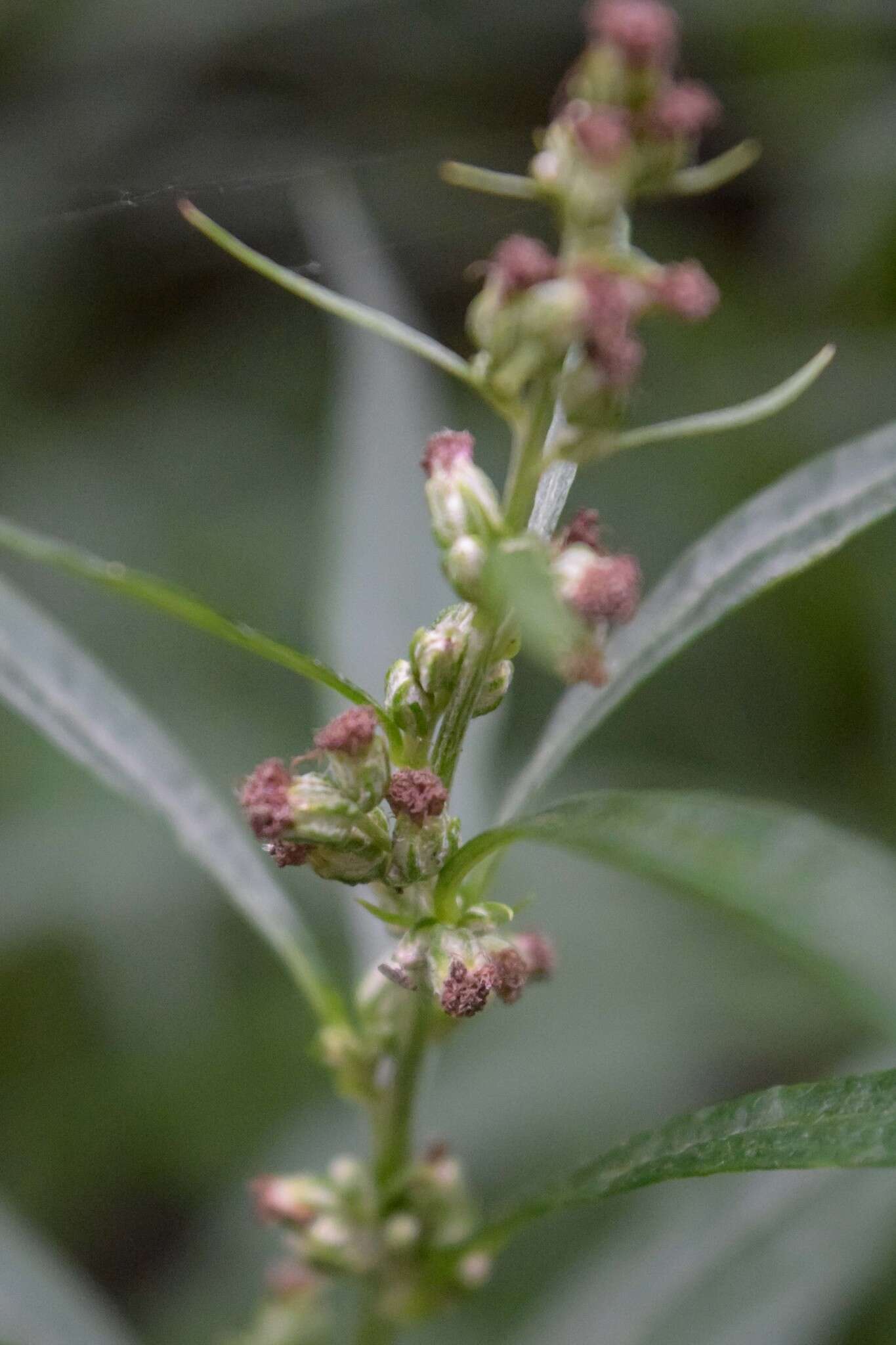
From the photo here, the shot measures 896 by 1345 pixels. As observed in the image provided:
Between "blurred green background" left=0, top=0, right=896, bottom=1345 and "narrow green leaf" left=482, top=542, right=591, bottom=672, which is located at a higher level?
"blurred green background" left=0, top=0, right=896, bottom=1345

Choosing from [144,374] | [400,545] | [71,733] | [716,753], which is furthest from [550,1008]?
[144,374]

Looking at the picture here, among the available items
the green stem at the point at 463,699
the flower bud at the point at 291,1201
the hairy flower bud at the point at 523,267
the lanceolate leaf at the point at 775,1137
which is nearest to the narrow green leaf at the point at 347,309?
the hairy flower bud at the point at 523,267

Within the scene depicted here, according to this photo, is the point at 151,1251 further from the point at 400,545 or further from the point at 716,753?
the point at 400,545

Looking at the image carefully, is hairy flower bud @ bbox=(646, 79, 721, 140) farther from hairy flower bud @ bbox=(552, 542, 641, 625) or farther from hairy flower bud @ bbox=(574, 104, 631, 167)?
hairy flower bud @ bbox=(552, 542, 641, 625)

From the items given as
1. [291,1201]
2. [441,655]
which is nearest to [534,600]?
[441,655]

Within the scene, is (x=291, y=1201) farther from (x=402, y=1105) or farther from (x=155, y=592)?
(x=155, y=592)

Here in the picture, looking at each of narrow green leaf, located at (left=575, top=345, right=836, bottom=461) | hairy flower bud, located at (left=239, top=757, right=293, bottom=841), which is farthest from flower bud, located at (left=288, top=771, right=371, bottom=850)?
narrow green leaf, located at (left=575, top=345, right=836, bottom=461)

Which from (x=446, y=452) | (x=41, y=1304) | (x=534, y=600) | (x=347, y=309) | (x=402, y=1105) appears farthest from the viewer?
(x=41, y=1304)
